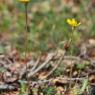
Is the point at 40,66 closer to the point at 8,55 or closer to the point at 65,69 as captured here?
the point at 65,69

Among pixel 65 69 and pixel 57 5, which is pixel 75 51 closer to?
pixel 65 69

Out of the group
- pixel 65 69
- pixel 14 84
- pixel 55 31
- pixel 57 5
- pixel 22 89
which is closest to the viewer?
pixel 22 89

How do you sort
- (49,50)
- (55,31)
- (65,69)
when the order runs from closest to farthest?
(65,69) → (49,50) → (55,31)

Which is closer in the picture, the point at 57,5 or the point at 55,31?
the point at 55,31

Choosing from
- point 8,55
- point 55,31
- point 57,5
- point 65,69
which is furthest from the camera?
point 57,5

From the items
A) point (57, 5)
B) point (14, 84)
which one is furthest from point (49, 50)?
point (57, 5)

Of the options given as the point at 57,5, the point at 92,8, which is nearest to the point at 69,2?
the point at 57,5

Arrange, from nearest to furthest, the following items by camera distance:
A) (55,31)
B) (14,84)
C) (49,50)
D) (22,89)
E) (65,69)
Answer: (22,89), (14,84), (65,69), (49,50), (55,31)

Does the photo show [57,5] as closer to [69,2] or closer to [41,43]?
[69,2]

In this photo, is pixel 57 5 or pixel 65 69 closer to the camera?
pixel 65 69
